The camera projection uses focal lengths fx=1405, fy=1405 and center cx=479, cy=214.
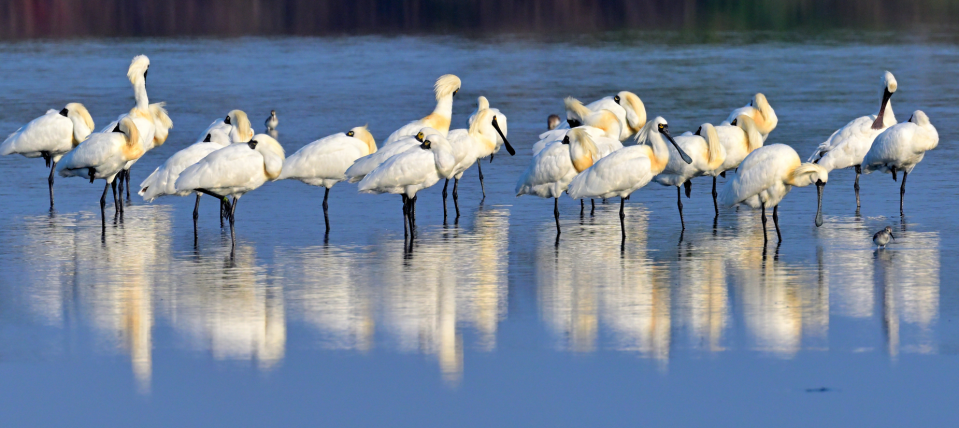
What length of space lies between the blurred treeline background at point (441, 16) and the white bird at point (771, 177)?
35809 millimetres

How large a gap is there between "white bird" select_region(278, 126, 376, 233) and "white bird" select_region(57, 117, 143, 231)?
5.35 ft

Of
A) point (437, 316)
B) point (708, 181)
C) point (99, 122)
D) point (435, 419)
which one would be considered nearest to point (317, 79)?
point (99, 122)

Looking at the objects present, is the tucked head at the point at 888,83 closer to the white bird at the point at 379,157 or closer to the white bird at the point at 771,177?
the white bird at the point at 771,177

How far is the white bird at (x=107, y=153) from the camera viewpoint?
13.9 meters

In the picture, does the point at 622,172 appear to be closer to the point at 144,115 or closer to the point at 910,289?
the point at 910,289

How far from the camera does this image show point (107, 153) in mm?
13898

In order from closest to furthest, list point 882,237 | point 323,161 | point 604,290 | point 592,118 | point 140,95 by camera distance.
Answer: point 604,290 < point 882,237 < point 323,161 < point 140,95 < point 592,118

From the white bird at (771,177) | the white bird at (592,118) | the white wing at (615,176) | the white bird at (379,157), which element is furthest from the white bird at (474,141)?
the white bird at (771,177)

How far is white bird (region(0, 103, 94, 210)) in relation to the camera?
16000 mm

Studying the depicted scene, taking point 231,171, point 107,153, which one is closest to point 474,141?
point 231,171

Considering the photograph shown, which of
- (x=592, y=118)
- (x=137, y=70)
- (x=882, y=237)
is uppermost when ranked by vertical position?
(x=137, y=70)

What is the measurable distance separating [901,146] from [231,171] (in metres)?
6.66

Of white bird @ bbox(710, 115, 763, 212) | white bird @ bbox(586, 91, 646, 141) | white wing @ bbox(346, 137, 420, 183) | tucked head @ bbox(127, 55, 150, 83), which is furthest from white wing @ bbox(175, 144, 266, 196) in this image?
white bird @ bbox(586, 91, 646, 141)

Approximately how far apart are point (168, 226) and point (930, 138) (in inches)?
303
